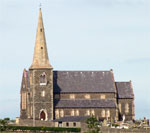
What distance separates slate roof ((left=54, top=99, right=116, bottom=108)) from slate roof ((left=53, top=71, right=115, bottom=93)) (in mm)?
1919

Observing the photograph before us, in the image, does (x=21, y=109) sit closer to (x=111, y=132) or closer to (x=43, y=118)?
(x=43, y=118)

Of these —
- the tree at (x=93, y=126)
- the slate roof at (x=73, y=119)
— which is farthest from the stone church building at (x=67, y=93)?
the tree at (x=93, y=126)

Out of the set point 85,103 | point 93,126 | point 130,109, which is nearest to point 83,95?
Result: point 85,103

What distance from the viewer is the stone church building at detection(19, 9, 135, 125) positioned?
15400 cm

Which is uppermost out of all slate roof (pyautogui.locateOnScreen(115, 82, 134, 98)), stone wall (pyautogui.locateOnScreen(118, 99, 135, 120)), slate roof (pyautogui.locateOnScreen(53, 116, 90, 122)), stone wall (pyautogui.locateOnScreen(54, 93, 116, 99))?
slate roof (pyautogui.locateOnScreen(115, 82, 134, 98))

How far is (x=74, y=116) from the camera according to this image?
153125 mm

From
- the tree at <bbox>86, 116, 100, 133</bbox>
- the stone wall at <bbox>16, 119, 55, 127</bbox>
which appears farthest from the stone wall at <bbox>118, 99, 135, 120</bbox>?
the tree at <bbox>86, 116, 100, 133</bbox>

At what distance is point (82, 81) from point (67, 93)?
4.08 m

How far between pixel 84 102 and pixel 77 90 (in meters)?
2.74

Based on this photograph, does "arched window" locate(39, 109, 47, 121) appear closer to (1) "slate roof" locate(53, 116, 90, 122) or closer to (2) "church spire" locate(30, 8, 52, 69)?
(1) "slate roof" locate(53, 116, 90, 122)

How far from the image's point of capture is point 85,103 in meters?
158

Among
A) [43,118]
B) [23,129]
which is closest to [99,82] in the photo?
[43,118]

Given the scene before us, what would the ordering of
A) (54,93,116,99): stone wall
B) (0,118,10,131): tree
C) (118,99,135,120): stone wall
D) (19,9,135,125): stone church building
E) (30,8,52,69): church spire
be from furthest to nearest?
(118,99,135,120): stone wall, (54,93,116,99): stone wall, (30,8,52,69): church spire, (19,9,135,125): stone church building, (0,118,10,131): tree

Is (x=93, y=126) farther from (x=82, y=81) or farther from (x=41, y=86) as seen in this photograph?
(x=82, y=81)
